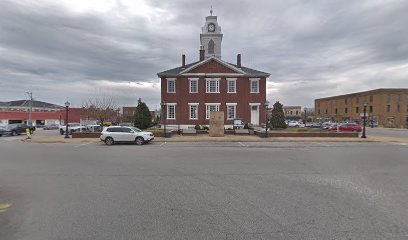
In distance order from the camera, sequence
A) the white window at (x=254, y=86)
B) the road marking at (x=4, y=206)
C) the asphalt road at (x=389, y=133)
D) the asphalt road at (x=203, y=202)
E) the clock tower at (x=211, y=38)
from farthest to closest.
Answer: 1. the clock tower at (x=211, y=38)
2. the white window at (x=254, y=86)
3. the asphalt road at (x=389, y=133)
4. the road marking at (x=4, y=206)
5. the asphalt road at (x=203, y=202)

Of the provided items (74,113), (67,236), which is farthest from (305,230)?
(74,113)

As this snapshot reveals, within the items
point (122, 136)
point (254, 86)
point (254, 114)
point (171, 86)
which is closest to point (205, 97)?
point (171, 86)

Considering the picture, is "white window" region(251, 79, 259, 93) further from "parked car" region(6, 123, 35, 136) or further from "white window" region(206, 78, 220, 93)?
"parked car" region(6, 123, 35, 136)

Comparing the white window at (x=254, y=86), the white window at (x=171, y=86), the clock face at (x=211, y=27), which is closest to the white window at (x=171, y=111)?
the white window at (x=171, y=86)

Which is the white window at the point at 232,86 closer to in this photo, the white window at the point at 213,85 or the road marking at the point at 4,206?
the white window at the point at 213,85

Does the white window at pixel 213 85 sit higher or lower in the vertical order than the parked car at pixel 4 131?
higher

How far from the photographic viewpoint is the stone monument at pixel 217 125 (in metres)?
25.4

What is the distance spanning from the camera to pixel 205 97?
35.0 metres

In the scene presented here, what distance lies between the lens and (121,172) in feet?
28.6

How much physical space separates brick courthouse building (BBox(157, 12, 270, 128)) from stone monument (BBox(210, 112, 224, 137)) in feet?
31.1

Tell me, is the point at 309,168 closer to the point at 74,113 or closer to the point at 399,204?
the point at 399,204

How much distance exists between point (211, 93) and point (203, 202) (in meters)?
30.0

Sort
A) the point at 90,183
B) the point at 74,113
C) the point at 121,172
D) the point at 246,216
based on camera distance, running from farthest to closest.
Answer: the point at 74,113 < the point at 121,172 < the point at 90,183 < the point at 246,216

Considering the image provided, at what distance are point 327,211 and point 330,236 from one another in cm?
119
